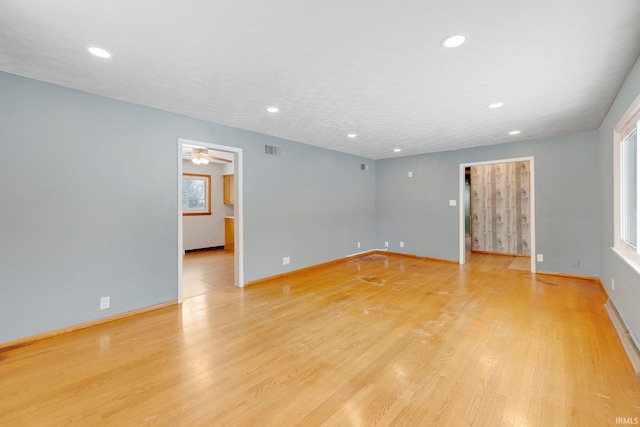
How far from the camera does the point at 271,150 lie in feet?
15.7

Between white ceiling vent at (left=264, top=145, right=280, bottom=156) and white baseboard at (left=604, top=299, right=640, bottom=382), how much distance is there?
15.5ft

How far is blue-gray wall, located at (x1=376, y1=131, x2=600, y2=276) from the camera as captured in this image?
15.0 feet

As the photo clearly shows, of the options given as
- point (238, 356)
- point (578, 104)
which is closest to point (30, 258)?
point (238, 356)

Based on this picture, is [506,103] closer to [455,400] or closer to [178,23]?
[455,400]

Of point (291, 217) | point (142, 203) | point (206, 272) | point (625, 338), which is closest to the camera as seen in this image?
point (625, 338)

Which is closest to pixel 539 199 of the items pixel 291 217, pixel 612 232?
pixel 612 232

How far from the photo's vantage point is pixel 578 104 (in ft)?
10.7

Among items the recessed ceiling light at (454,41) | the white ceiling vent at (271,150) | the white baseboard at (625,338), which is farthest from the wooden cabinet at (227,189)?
the white baseboard at (625,338)

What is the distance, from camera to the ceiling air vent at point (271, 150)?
4.70 m

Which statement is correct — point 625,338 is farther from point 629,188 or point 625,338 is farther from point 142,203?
point 142,203

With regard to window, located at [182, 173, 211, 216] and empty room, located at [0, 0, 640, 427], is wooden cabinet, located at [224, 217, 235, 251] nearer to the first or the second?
window, located at [182, 173, 211, 216]

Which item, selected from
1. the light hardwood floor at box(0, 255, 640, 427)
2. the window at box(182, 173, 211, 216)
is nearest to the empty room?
the light hardwood floor at box(0, 255, 640, 427)

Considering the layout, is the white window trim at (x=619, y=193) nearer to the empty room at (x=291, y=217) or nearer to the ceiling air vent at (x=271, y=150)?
the empty room at (x=291, y=217)

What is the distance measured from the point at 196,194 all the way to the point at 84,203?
5042 mm
